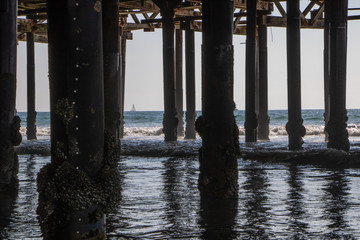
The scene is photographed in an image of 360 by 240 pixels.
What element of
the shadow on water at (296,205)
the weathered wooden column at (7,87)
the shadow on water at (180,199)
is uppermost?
the weathered wooden column at (7,87)

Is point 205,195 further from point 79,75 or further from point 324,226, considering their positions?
point 79,75

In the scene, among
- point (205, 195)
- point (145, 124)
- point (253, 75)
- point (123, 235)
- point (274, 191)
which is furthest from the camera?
point (145, 124)

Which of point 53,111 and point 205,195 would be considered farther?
point 205,195

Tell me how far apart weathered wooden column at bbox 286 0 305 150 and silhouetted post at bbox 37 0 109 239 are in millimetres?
9797

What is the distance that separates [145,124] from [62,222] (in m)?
50.5

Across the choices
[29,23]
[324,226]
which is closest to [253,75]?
[29,23]

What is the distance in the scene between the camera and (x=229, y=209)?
6863 mm

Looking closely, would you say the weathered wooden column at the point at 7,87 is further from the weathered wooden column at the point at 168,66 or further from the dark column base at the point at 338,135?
the weathered wooden column at the point at 168,66

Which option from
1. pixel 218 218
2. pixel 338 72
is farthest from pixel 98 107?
pixel 338 72

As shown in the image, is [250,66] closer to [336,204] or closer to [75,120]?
[336,204]

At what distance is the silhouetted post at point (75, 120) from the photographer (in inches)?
160

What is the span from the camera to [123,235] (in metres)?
5.68

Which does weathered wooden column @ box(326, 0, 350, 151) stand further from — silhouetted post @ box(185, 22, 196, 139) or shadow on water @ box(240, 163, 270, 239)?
silhouetted post @ box(185, 22, 196, 139)

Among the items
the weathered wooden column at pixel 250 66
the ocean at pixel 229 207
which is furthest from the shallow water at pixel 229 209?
the weathered wooden column at pixel 250 66
